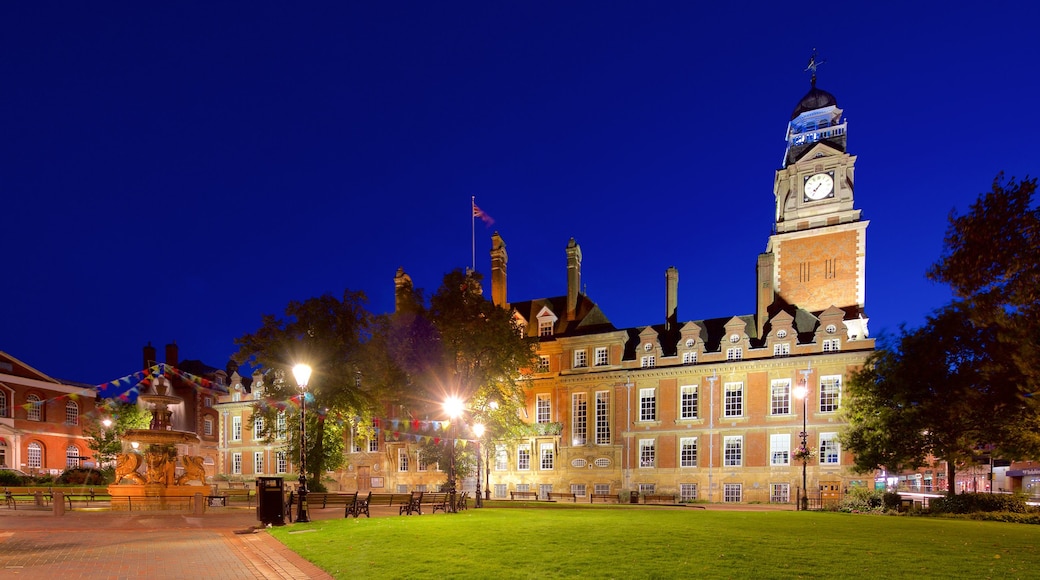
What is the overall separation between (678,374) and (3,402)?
206 feet

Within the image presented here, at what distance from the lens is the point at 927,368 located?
102 feet

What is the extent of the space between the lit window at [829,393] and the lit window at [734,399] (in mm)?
5399

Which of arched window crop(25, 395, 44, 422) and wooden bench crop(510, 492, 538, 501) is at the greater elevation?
arched window crop(25, 395, 44, 422)

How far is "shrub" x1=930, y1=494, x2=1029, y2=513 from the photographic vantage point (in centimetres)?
2767

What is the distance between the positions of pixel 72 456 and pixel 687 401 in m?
62.9

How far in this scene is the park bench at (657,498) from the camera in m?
42.2

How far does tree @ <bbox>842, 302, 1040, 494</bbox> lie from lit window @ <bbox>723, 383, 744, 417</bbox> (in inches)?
429

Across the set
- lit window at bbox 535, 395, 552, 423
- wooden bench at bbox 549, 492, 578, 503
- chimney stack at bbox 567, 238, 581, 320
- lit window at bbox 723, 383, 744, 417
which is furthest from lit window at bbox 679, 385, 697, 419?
chimney stack at bbox 567, 238, 581, 320

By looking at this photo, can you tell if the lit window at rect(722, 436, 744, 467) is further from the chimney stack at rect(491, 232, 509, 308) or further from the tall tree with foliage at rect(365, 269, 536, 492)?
the chimney stack at rect(491, 232, 509, 308)

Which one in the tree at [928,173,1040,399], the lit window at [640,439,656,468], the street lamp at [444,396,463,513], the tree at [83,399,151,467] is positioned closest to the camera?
the tree at [928,173,1040,399]

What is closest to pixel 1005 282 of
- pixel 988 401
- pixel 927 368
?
pixel 988 401

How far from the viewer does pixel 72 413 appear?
2559 inches

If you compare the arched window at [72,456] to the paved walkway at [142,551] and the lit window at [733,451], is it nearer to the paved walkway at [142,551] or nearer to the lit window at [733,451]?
the paved walkway at [142,551]

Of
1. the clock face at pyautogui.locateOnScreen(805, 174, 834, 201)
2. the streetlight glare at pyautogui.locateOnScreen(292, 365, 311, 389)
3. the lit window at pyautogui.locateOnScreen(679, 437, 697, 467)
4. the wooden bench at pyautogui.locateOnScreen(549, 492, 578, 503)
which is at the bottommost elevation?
the wooden bench at pyautogui.locateOnScreen(549, 492, 578, 503)
